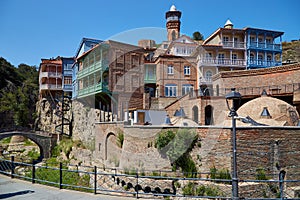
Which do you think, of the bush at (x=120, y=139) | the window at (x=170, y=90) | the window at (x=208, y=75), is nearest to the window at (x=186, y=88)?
the window at (x=170, y=90)

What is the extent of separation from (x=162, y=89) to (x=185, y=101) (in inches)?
152

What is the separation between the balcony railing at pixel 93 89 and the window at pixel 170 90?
7.34 metres

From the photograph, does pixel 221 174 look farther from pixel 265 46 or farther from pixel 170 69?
pixel 265 46

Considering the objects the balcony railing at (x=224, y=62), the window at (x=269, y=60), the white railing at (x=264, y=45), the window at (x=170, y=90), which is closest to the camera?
the window at (x=170, y=90)

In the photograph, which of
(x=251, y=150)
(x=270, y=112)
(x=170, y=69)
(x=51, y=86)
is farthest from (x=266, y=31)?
(x=51, y=86)

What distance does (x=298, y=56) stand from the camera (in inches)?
1961

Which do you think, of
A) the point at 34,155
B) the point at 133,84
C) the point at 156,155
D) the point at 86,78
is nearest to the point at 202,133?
the point at 156,155

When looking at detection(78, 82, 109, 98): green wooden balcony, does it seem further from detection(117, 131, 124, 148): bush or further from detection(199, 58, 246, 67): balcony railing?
detection(199, 58, 246, 67): balcony railing

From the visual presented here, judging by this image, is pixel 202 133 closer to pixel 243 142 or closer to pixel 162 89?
pixel 243 142

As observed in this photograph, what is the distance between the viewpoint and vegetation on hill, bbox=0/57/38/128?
40.9 m

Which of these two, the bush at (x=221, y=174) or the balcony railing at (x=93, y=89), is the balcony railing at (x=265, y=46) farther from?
the bush at (x=221, y=174)

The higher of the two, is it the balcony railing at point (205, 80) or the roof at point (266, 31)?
the roof at point (266, 31)

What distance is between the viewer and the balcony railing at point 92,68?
79.8 feet

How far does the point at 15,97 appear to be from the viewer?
42.6 meters
